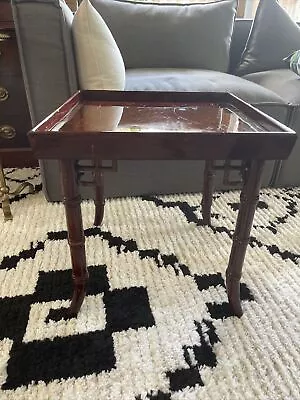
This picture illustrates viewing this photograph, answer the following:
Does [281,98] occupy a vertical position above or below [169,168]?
above

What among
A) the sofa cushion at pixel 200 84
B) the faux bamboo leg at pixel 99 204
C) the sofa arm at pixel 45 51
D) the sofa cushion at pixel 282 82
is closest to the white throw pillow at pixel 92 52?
the sofa arm at pixel 45 51

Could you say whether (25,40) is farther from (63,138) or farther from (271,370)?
(271,370)

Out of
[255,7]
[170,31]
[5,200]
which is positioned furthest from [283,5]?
[5,200]

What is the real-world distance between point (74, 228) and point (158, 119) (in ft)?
0.91

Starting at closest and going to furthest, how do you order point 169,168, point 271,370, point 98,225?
1. point 271,370
2. point 98,225
3. point 169,168

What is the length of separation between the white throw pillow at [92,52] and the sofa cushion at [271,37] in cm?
88

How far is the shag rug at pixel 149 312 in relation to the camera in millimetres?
605

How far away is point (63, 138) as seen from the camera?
53 cm

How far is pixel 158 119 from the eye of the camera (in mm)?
690

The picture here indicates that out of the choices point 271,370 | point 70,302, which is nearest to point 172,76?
point 70,302

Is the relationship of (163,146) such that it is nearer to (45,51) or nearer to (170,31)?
(45,51)

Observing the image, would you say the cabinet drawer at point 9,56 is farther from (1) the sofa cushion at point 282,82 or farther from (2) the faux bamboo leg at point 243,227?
(2) the faux bamboo leg at point 243,227

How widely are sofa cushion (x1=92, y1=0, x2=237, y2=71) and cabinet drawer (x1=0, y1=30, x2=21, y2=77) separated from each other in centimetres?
39

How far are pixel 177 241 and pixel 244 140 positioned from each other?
514mm
